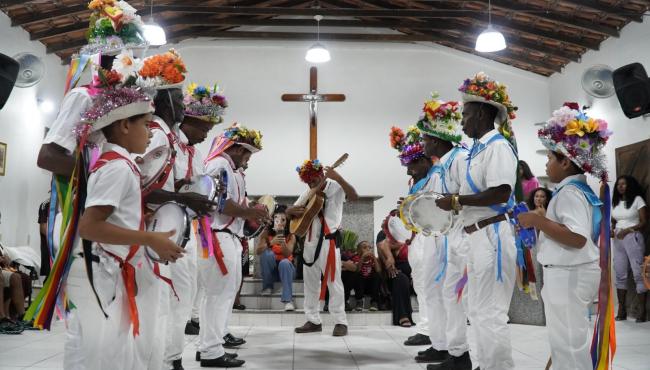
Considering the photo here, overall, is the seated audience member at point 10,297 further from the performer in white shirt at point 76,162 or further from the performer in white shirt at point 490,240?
the performer in white shirt at point 490,240

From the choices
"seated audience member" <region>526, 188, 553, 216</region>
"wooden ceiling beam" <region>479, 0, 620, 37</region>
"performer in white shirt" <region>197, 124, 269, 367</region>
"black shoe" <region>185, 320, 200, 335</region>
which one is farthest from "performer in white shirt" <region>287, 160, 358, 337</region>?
"wooden ceiling beam" <region>479, 0, 620, 37</region>

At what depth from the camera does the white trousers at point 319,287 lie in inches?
254

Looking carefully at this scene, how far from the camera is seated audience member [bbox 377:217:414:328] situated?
7.32 m

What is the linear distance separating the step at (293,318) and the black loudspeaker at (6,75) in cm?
485

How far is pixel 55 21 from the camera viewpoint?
10102 millimetres

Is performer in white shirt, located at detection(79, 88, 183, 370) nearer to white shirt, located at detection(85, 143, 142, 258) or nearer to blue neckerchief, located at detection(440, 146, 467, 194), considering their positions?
white shirt, located at detection(85, 143, 142, 258)

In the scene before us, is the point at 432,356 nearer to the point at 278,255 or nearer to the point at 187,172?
the point at 187,172

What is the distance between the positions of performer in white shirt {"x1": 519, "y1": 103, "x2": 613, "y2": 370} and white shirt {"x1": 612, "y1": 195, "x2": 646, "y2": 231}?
575 centimetres

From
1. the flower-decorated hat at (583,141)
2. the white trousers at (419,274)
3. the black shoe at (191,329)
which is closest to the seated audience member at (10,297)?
the black shoe at (191,329)

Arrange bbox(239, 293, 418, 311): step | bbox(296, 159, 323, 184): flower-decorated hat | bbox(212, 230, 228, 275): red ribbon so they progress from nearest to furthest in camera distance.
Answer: bbox(212, 230, 228, 275): red ribbon, bbox(296, 159, 323, 184): flower-decorated hat, bbox(239, 293, 418, 311): step

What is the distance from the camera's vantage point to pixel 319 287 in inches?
262

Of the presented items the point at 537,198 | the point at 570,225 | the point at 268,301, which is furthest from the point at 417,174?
the point at 268,301

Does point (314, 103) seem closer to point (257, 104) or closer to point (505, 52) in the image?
point (257, 104)

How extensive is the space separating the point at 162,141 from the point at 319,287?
13.0 ft
